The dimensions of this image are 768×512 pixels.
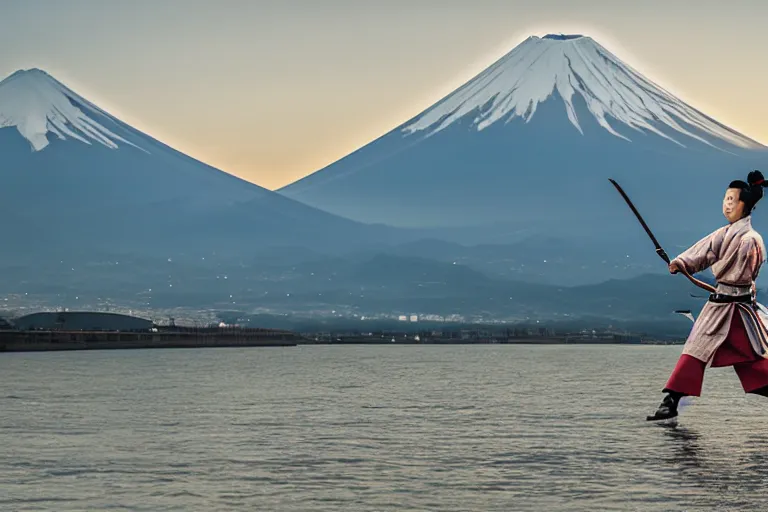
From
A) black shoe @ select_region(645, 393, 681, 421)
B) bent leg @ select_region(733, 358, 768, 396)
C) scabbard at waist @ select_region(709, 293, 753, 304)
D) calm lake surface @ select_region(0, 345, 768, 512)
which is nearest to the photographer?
calm lake surface @ select_region(0, 345, 768, 512)

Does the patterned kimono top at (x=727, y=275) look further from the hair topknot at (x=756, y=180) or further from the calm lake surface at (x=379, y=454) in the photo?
the calm lake surface at (x=379, y=454)

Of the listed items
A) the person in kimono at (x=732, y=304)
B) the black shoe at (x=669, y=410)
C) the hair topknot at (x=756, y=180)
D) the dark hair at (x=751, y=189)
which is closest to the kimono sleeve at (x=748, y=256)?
the person in kimono at (x=732, y=304)

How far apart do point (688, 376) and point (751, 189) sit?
2.35 metres

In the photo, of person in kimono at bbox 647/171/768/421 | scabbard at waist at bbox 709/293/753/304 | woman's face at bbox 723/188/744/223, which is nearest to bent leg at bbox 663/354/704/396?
person in kimono at bbox 647/171/768/421

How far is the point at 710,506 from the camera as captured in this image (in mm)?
11219

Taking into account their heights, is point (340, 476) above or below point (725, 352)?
below

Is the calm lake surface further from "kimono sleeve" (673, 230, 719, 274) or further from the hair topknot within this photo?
the hair topknot

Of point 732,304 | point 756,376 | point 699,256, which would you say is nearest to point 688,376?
point 756,376

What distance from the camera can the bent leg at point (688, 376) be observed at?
58.3 feet

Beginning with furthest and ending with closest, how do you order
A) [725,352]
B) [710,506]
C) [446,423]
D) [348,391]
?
[348,391]
[446,423]
[725,352]
[710,506]

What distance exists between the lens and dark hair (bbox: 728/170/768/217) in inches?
693

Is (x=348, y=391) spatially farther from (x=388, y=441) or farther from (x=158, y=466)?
(x=158, y=466)

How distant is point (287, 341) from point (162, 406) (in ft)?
432

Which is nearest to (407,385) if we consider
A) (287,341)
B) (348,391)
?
(348,391)
